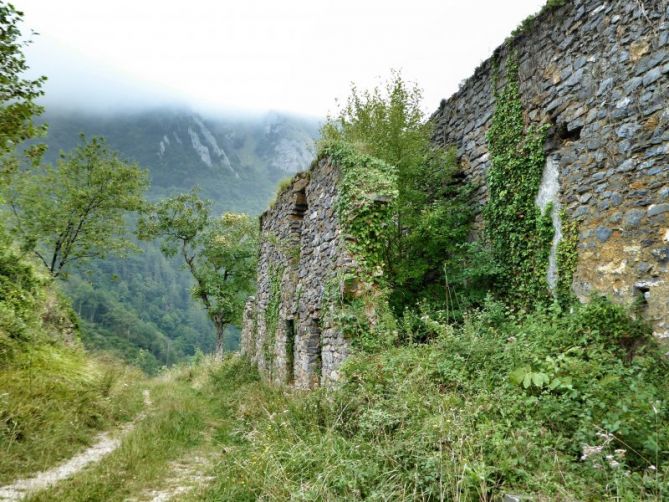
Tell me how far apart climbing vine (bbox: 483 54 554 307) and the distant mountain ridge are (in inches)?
3360

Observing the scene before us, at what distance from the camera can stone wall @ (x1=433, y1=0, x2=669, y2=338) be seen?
4.27m

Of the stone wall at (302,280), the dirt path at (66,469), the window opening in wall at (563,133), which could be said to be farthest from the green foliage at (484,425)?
the window opening in wall at (563,133)

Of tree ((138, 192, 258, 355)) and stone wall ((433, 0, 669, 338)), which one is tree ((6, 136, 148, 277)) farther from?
stone wall ((433, 0, 669, 338))

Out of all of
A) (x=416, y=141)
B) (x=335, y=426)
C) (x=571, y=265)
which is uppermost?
(x=416, y=141)

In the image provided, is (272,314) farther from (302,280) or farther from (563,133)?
(563,133)

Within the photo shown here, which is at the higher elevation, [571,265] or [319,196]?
[319,196]

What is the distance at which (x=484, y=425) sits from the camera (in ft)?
9.55

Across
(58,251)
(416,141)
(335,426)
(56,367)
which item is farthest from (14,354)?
(58,251)

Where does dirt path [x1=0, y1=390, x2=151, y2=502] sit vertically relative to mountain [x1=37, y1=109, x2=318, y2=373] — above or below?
below

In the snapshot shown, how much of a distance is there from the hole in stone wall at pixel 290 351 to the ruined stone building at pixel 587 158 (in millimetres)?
28

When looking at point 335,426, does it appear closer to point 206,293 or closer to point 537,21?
point 537,21

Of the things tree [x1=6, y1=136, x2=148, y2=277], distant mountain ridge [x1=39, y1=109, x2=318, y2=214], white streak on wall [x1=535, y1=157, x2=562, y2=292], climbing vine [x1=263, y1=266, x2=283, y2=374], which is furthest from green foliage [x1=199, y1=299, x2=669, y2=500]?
distant mountain ridge [x1=39, y1=109, x2=318, y2=214]

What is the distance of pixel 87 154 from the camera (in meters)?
16.8

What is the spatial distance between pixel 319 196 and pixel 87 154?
1451 cm
